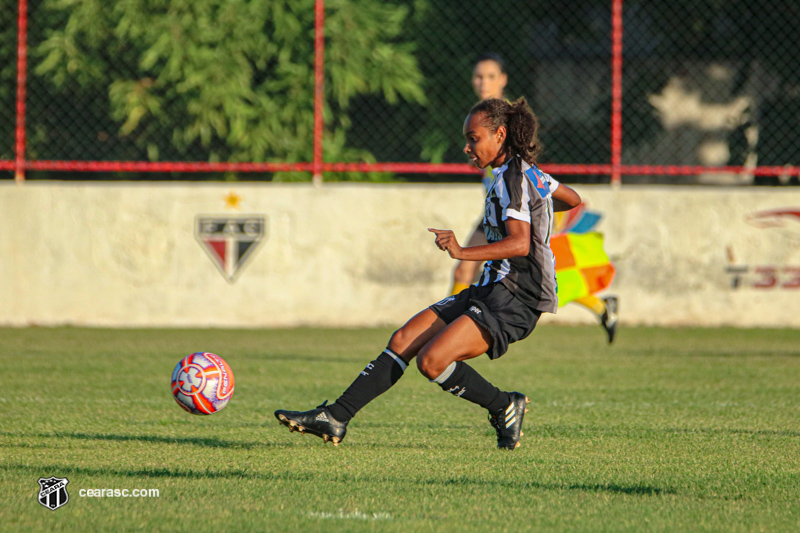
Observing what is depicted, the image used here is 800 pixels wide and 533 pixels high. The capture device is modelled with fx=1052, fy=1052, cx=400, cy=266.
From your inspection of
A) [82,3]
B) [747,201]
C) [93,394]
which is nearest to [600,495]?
[93,394]

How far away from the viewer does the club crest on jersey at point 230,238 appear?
37.5 ft

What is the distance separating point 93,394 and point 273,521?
3.58 meters

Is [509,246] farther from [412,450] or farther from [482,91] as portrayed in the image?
[482,91]

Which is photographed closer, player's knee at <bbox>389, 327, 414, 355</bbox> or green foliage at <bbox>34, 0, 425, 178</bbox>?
player's knee at <bbox>389, 327, 414, 355</bbox>

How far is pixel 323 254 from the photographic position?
11.5 metres

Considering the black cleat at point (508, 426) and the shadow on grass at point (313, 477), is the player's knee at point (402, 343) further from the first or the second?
the shadow on grass at point (313, 477)

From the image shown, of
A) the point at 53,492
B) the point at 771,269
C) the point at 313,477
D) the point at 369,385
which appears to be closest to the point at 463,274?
the point at 369,385

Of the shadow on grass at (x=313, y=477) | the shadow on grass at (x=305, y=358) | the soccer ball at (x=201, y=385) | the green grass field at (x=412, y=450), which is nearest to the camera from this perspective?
the green grass field at (x=412, y=450)

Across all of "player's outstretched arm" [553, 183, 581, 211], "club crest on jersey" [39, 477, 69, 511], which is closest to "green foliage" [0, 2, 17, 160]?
"player's outstretched arm" [553, 183, 581, 211]

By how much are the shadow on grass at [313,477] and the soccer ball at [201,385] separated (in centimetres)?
87

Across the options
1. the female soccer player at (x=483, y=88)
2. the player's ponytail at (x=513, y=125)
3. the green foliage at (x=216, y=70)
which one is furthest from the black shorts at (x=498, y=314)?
the green foliage at (x=216, y=70)

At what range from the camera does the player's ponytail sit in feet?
15.8

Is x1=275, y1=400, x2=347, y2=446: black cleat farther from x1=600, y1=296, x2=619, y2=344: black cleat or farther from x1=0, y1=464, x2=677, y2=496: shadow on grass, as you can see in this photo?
x1=600, y1=296, x2=619, y2=344: black cleat

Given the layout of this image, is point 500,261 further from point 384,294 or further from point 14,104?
point 14,104
